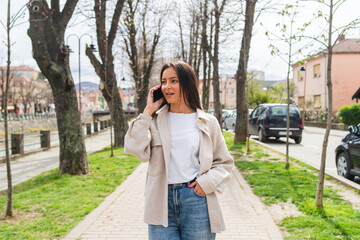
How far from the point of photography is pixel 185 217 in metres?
2.16

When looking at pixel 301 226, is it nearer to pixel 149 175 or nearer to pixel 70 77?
pixel 149 175

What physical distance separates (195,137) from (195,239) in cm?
66

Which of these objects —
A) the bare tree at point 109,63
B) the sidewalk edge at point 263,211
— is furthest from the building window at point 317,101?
the sidewalk edge at point 263,211

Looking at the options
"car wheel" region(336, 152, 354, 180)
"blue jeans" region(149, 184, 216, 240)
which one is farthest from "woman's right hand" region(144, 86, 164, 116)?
"car wheel" region(336, 152, 354, 180)

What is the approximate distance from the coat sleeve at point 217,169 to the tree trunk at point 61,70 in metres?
6.22

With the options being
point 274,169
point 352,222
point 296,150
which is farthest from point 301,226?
point 296,150

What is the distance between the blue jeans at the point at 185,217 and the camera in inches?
84.3

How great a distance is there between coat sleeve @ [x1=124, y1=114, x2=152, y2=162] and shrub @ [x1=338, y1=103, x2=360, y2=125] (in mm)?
25053

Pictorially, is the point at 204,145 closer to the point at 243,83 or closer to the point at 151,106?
the point at 151,106

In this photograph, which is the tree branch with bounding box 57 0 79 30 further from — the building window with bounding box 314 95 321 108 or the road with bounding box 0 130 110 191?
the building window with bounding box 314 95 321 108

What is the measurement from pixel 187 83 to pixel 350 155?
20.0 ft

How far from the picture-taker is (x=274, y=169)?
847 centimetres

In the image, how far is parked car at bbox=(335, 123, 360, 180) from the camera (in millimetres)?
6918

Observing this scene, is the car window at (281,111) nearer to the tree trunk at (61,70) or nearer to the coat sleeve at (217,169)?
the tree trunk at (61,70)
